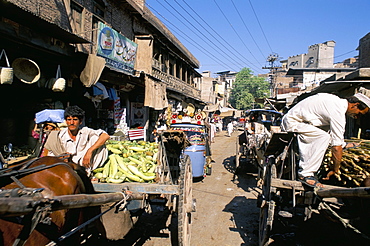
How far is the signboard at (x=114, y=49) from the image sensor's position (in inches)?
384

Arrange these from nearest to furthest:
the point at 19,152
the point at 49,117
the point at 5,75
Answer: the point at 5,75, the point at 49,117, the point at 19,152

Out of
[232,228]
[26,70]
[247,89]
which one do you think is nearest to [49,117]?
[26,70]

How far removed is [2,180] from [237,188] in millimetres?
7460

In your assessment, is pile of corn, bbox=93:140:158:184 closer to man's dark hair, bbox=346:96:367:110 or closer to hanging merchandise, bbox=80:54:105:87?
hanging merchandise, bbox=80:54:105:87

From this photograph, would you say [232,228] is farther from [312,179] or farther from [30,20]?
[30,20]

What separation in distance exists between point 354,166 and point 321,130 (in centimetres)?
65

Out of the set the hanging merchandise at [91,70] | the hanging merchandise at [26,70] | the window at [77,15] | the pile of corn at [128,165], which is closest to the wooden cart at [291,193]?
the pile of corn at [128,165]

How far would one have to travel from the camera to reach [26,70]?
20.1ft

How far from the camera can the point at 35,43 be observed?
5.93 m

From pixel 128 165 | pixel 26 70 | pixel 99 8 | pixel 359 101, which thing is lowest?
pixel 128 165

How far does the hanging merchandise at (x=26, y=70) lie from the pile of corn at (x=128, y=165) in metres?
2.82

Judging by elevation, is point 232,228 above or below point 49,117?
below

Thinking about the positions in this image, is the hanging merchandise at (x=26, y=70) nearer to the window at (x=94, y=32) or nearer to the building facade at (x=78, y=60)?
the building facade at (x=78, y=60)

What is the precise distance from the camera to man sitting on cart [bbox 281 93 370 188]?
363 cm
